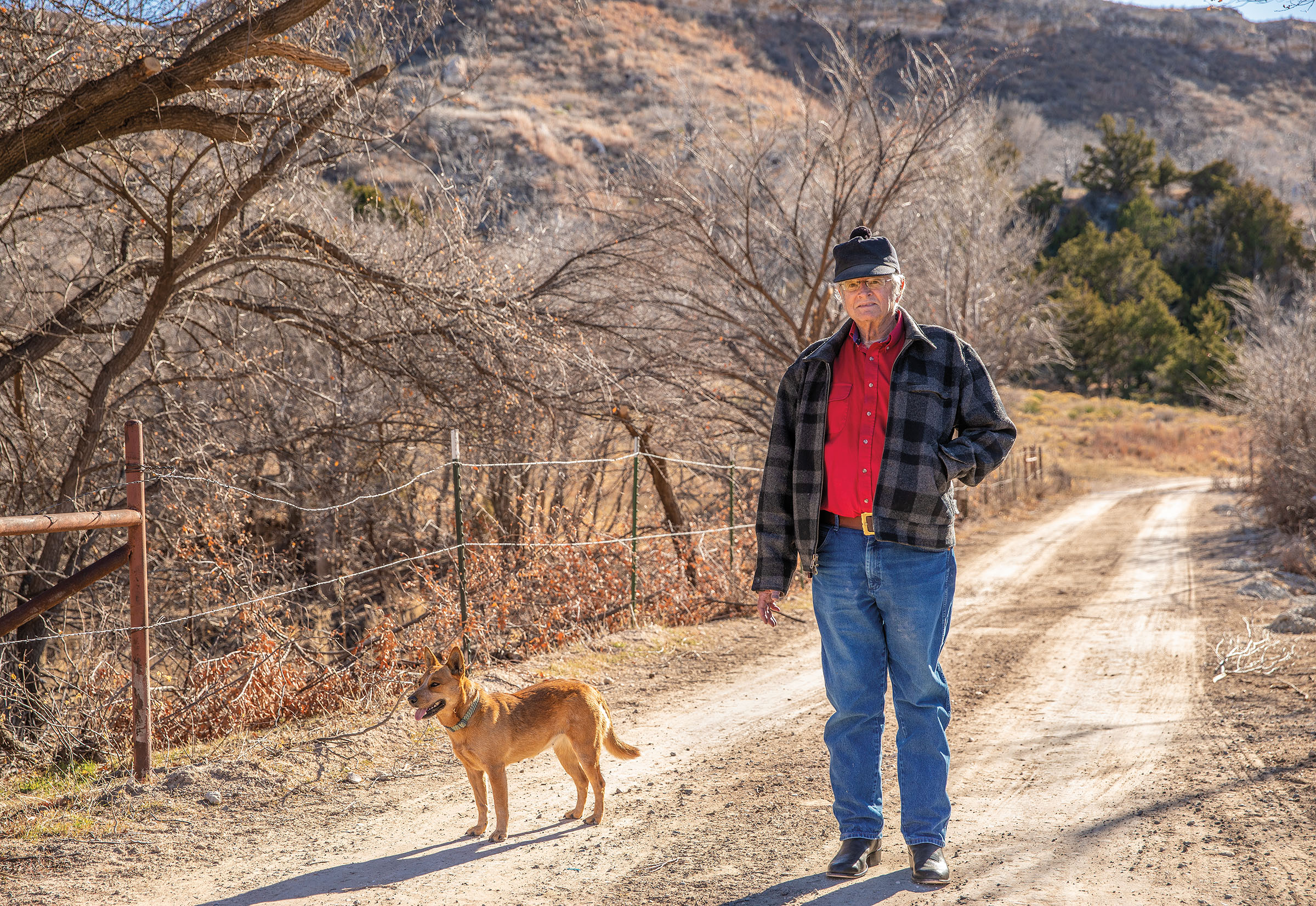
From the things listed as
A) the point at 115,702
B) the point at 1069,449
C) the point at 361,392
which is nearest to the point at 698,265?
the point at 361,392

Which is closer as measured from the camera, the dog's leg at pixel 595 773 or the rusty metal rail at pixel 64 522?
the dog's leg at pixel 595 773

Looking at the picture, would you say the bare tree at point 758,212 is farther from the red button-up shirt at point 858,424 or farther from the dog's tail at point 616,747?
the red button-up shirt at point 858,424

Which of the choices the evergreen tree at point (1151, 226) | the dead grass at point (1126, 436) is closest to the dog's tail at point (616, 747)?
the dead grass at point (1126, 436)

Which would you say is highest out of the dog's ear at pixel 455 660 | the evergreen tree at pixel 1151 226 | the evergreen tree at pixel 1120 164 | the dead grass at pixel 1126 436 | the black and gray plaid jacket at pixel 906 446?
the evergreen tree at pixel 1120 164

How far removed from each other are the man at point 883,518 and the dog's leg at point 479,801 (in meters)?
1.51

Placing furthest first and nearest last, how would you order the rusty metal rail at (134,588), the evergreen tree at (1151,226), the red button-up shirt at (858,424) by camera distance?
the evergreen tree at (1151,226)
the rusty metal rail at (134,588)
the red button-up shirt at (858,424)

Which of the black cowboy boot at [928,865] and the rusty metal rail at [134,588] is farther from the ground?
the rusty metal rail at [134,588]

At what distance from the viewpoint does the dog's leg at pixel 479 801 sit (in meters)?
4.28

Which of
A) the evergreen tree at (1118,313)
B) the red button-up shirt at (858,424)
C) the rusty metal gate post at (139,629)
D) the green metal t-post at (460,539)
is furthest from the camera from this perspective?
the evergreen tree at (1118,313)

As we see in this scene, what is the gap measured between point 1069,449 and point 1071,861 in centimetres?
3943

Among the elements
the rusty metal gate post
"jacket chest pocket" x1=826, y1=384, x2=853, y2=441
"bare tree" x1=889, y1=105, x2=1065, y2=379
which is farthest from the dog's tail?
"bare tree" x1=889, y1=105, x2=1065, y2=379

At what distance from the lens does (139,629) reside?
5055 millimetres

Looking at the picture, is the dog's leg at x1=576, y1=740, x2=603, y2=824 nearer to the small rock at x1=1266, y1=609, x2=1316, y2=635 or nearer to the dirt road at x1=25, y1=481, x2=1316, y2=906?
the dirt road at x1=25, y1=481, x2=1316, y2=906

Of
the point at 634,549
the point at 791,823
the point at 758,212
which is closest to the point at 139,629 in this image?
the point at 791,823
